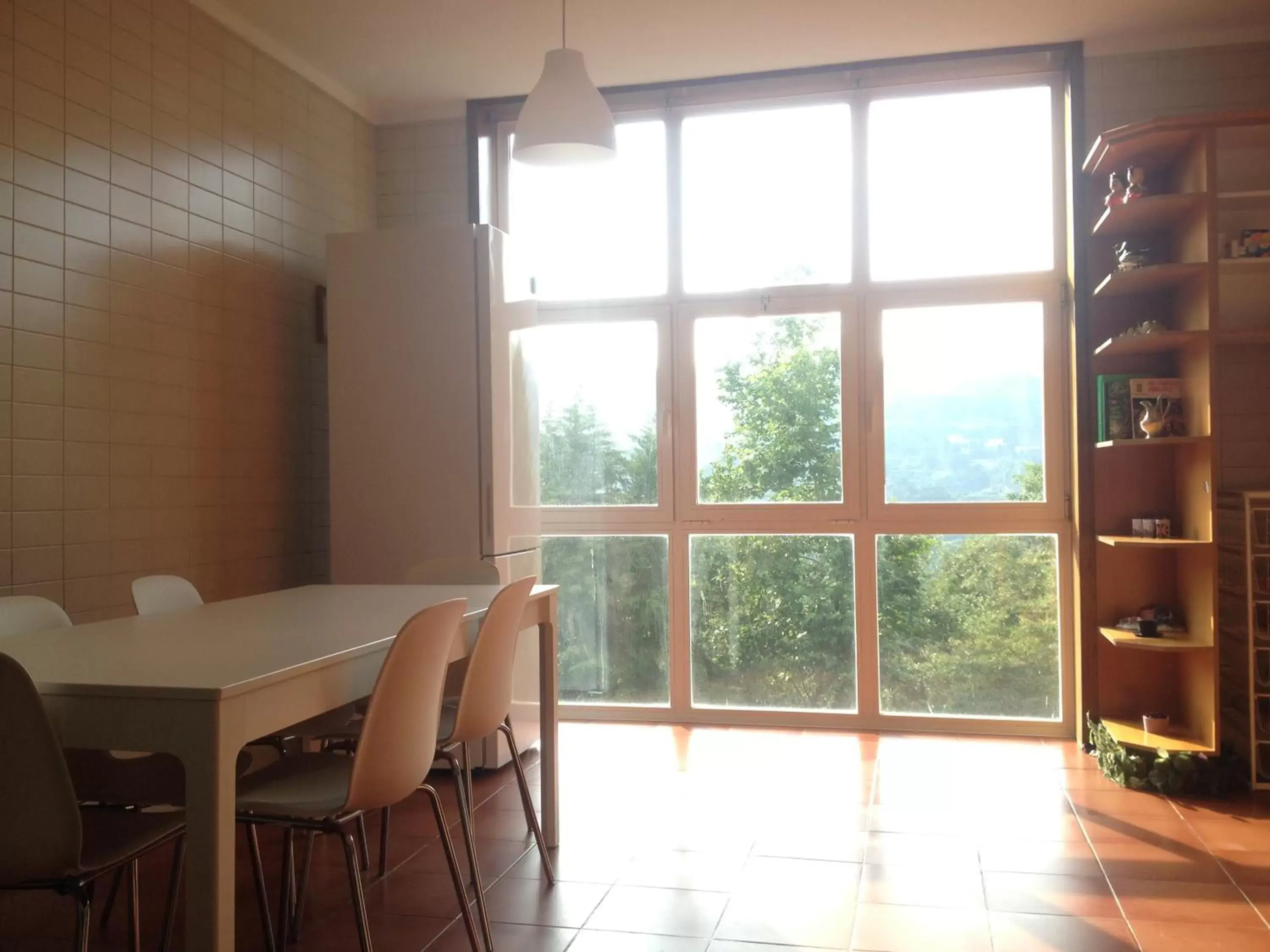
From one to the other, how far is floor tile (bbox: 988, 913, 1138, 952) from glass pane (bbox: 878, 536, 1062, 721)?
1.99m

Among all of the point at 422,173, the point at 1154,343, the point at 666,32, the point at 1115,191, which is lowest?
the point at 1154,343

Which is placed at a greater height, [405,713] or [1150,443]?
[1150,443]

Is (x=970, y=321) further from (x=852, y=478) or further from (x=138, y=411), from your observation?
(x=138, y=411)

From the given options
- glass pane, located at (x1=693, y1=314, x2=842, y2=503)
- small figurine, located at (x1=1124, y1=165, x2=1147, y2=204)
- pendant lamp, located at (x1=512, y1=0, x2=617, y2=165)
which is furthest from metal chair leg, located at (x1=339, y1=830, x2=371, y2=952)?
small figurine, located at (x1=1124, y1=165, x2=1147, y2=204)

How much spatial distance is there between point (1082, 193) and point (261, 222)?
133 inches

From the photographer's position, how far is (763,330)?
193 inches

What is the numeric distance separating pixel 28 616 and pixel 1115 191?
13.0 ft

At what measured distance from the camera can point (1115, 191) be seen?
13.5 ft

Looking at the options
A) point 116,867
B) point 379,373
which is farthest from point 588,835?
point 379,373

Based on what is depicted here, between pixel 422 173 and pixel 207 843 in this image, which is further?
pixel 422 173

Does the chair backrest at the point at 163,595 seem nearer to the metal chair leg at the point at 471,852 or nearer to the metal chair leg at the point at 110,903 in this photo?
the metal chair leg at the point at 110,903

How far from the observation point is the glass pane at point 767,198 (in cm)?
483

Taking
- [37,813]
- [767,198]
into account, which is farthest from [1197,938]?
[767,198]

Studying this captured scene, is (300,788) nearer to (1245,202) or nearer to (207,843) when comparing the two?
(207,843)
